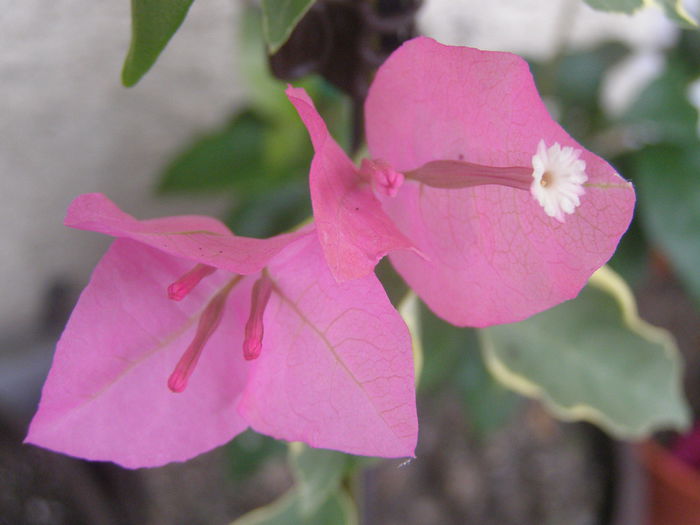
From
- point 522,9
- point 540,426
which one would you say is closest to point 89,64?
point 522,9

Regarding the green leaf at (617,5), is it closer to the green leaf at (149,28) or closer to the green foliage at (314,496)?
the green leaf at (149,28)

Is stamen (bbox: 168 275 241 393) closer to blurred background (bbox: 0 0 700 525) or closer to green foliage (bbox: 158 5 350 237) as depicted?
blurred background (bbox: 0 0 700 525)

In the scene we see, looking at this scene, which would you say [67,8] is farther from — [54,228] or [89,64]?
[54,228]

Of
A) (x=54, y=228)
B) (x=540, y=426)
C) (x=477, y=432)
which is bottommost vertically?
(x=540, y=426)

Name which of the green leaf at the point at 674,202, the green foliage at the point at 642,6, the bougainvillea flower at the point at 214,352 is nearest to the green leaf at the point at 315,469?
the bougainvillea flower at the point at 214,352

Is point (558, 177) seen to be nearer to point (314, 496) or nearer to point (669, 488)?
point (314, 496)
